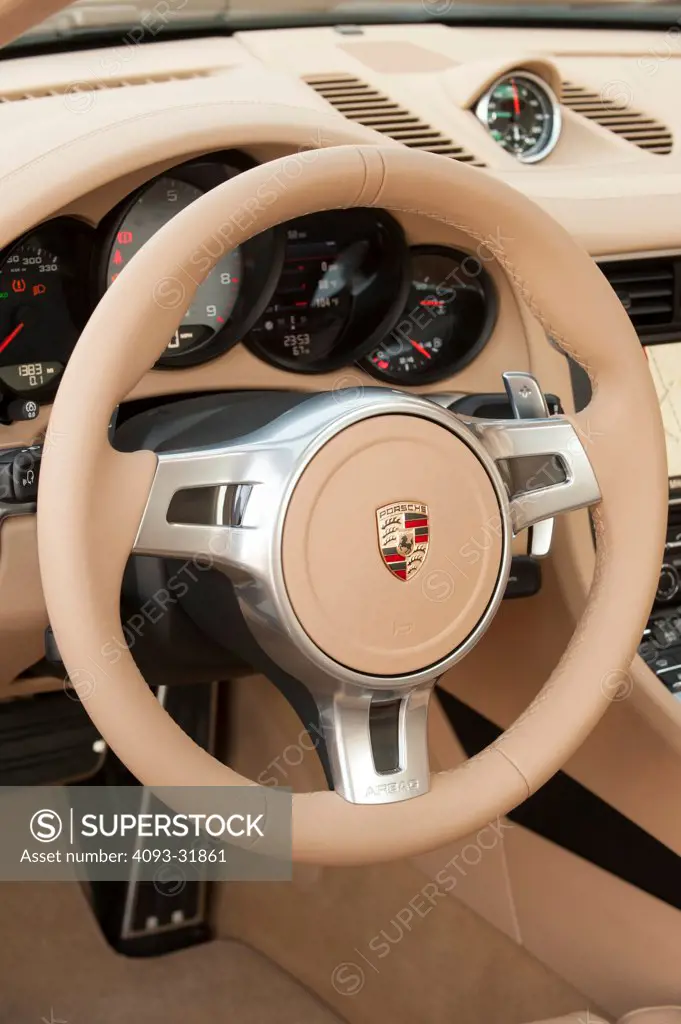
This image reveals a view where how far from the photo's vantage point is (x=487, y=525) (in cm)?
108

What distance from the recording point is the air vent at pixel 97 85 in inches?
55.6

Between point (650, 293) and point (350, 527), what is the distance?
2.79 feet

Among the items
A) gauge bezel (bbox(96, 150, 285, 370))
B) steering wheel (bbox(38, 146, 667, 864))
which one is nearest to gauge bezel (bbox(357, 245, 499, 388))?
gauge bezel (bbox(96, 150, 285, 370))

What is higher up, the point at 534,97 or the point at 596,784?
the point at 534,97

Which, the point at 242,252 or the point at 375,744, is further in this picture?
the point at 242,252

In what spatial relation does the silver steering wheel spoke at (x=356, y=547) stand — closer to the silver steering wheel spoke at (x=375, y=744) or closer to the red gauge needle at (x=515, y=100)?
the silver steering wheel spoke at (x=375, y=744)

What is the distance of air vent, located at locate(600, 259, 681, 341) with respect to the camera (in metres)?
1.63

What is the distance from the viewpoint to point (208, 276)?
130 cm

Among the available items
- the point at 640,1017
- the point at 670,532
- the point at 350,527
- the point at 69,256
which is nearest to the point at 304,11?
the point at 69,256

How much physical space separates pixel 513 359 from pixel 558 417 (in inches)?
14.3

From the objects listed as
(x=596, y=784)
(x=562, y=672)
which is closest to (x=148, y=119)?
(x=562, y=672)

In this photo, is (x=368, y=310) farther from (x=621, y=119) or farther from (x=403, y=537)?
(x=621, y=119)

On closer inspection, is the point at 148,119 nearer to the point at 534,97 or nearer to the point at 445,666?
the point at 445,666

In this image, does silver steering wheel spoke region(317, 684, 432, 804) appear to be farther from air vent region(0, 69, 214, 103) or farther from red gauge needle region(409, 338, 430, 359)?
air vent region(0, 69, 214, 103)
